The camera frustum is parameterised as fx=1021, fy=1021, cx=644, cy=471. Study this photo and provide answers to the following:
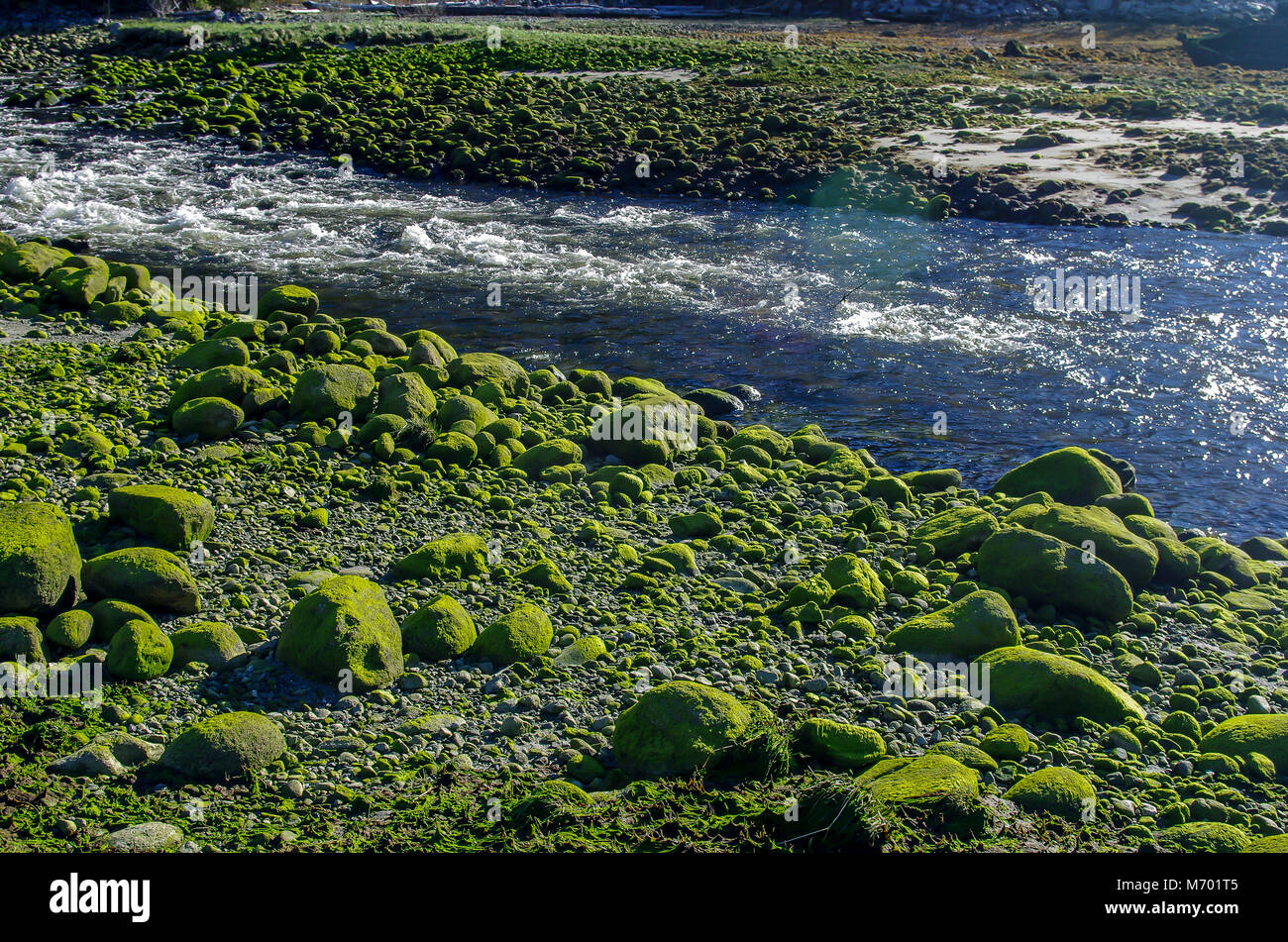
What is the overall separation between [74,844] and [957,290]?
1420 centimetres

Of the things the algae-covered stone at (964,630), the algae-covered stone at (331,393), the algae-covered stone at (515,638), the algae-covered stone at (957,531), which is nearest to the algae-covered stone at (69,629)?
the algae-covered stone at (515,638)

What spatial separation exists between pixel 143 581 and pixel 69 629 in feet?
1.74

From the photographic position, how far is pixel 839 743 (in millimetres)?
5781

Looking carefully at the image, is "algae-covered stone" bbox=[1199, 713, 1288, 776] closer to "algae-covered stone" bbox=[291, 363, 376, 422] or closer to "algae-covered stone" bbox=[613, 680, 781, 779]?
"algae-covered stone" bbox=[613, 680, 781, 779]

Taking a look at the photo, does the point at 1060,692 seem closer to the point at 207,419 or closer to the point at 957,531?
the point at 957,531

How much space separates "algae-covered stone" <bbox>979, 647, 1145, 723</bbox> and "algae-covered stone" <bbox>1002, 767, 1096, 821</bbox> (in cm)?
85

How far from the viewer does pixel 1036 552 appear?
7.90m

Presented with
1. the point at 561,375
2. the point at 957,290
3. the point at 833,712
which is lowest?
the point at 833,712

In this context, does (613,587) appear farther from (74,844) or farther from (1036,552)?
(74,844)

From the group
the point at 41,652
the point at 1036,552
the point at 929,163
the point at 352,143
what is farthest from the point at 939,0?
the point at 41,652

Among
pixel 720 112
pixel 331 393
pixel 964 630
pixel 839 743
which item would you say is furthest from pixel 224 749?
pixel 720 112

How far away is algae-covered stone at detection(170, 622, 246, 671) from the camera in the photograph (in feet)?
19.8

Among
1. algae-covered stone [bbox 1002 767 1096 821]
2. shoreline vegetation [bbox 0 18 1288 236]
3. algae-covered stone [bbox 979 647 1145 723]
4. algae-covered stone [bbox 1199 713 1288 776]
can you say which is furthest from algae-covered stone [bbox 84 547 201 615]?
shoreline vegetation [bbox 0 18 1288 236]

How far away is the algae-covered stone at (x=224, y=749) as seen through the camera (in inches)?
201
